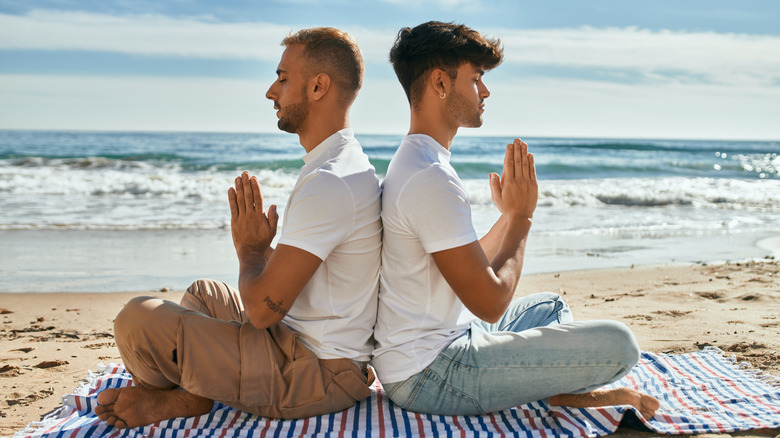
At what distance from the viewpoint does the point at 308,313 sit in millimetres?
2832

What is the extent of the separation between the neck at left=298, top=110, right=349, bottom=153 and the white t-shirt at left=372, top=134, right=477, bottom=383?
330 millimetres

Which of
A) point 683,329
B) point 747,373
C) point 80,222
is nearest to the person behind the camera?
point 747,373

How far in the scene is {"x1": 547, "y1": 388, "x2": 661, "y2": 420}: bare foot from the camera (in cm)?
313

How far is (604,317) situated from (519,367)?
9.11 ft

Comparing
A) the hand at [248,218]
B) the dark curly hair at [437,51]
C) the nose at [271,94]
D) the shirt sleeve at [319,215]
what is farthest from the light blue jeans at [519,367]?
the nose at [271,94]

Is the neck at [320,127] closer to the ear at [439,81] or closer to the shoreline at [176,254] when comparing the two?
the ear at [439,81]

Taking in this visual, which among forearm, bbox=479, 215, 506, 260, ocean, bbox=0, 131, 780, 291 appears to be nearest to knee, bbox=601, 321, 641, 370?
forearm, bbox=479, 215, 506, 260

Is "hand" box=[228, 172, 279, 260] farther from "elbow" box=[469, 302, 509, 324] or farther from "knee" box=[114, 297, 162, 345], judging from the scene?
"elbow" box=[469, 302, 509, 324]

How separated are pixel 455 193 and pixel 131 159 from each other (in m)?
25.6

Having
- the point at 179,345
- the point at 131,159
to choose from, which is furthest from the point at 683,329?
the point at 131,159

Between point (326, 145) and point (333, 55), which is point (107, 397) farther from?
point (333, 55)

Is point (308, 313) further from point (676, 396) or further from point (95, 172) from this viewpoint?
point (95, 172)

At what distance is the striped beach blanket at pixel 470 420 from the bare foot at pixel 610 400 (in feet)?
0.12

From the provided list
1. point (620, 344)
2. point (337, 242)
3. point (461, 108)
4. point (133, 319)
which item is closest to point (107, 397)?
point (133, 319)
